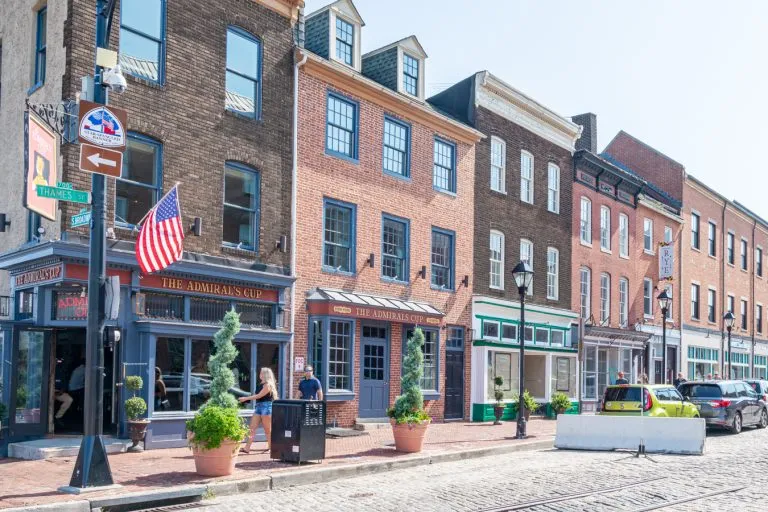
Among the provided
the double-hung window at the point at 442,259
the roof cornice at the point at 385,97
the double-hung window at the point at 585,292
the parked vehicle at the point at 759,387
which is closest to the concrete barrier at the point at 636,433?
the double-hung window at the point at 442,259

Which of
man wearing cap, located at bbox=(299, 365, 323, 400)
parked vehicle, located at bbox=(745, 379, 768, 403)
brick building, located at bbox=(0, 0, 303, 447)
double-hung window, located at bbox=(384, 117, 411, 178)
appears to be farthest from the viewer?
parked vehicle, located at bbox=(745, 379, 768, 403)

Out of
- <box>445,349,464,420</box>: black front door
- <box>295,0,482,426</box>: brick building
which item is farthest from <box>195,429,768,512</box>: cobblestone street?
<box>445,349,464,420</box>: black front door

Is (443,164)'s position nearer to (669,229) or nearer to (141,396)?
(141,396)

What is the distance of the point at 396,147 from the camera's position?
2422 centimetres

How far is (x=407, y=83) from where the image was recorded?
2492 cm

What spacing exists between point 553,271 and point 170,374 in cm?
1770

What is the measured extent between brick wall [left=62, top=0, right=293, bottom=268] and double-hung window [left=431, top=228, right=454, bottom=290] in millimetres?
6508

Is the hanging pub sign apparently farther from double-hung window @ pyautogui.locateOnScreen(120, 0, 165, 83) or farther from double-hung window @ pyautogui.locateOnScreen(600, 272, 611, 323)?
double-hung window @ pyautogui.locateOnScreen(600, 272, 611, 323)

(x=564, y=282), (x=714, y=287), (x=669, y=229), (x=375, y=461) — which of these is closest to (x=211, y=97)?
(x=375, y=461)

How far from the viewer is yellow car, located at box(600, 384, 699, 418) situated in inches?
830

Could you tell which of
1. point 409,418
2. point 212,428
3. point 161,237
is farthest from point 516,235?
point 212,428

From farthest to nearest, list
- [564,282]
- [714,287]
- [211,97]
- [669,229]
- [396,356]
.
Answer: [714,287] < [669,229] < [564,282] < [396,356] < [211,97]

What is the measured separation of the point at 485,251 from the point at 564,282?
17.9 ft

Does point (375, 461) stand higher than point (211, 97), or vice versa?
point (211, 97)
